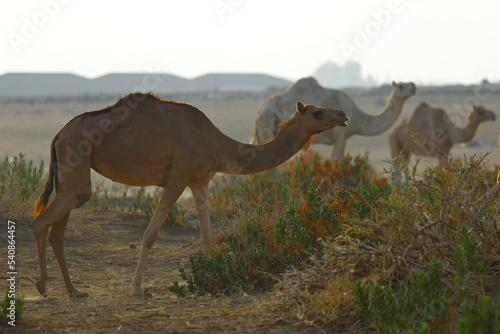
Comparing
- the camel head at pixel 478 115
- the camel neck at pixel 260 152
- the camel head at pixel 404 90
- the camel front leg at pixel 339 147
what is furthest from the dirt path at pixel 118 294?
the camel head at pixel 478 115

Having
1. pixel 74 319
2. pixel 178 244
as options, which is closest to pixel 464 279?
pixel 74 319

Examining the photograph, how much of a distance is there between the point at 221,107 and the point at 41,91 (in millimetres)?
105304

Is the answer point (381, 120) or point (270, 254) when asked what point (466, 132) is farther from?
point (270, 254)

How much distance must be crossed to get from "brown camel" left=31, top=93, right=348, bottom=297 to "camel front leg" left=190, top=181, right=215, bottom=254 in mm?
10

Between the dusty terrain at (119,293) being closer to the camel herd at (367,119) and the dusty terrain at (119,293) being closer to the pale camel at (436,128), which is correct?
the camel herd at (367,119)

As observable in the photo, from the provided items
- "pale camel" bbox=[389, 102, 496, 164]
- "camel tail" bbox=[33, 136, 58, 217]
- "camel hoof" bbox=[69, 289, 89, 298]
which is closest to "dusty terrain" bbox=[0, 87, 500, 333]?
"camel hoof" bbox=[69, 289, 89, 298]

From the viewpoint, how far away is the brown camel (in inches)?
299

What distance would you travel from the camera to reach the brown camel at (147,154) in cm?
759

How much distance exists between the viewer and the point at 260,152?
8.17 metres

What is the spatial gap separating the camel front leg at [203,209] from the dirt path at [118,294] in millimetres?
633

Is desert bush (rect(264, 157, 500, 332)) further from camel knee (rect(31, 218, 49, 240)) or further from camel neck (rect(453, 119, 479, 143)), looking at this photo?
camel neck (rect(453, 119, 479, 143))

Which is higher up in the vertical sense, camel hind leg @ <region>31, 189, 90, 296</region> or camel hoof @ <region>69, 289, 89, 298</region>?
camel hind leg @ <region>31, 189, 90, 296</region>

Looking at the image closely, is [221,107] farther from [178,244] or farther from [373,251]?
[373,251]

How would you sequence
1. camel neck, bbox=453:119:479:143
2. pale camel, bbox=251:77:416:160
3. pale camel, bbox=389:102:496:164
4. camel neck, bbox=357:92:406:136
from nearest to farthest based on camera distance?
pale camel, bbox=251:77:416:160
camel neck, bbox=357:92:406:136
pale camel, bbox=389:102:496:164
camel neck, bbox=453:119:479:143
